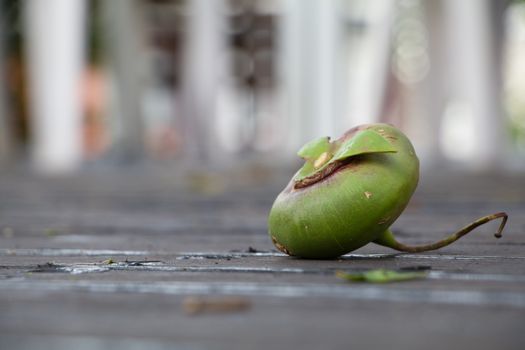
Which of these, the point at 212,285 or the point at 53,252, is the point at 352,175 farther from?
the point at 53,252

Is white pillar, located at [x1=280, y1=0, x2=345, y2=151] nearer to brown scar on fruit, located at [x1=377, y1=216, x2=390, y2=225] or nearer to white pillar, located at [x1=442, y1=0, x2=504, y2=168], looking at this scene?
white pillar, located at [x1=442, y1=0, x2=504, y2=168]

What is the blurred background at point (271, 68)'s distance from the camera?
7809mm

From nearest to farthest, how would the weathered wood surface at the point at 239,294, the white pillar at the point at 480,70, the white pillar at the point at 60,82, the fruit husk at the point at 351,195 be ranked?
1. the weathered wood surface at the point at 239,294
2. the fruit husk at the point at 351,195
3. the white pillar at the point at 60,82
4. the white pillar at the point at 480,70

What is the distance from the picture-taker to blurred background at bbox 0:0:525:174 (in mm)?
7809

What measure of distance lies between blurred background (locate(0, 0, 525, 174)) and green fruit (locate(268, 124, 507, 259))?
5503mm

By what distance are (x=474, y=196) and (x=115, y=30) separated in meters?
7.16

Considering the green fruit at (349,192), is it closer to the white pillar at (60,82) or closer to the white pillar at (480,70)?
the white pillar at (60,82)

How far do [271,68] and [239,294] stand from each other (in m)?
13.1

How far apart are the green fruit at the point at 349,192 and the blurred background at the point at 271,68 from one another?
217 inches

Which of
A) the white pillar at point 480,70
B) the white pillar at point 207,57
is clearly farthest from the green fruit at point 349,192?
the white pillar at point 207,57

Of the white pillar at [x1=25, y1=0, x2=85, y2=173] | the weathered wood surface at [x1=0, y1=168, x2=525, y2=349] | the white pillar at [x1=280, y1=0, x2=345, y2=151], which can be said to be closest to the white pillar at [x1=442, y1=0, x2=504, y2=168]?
the white pillar at [x1=280, y1=0, x2=345, y2=151]

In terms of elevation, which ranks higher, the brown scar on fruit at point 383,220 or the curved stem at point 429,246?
the brown scar on fruit at point 383,220

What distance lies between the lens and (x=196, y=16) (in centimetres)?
876

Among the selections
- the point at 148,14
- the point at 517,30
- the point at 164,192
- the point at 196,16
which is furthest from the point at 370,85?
the point at 517,30
